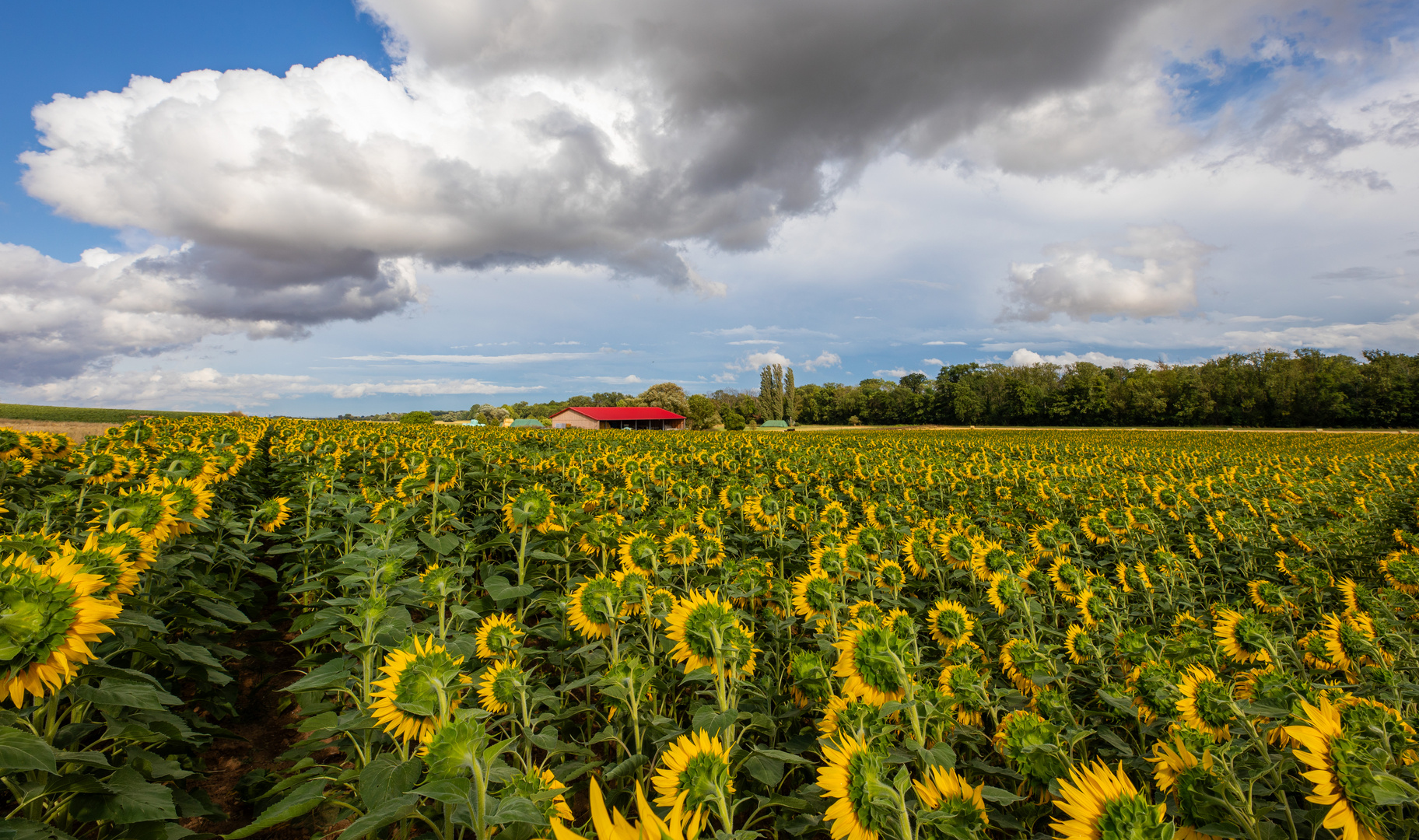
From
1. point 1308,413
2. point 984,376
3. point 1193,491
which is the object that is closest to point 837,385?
point 984,376

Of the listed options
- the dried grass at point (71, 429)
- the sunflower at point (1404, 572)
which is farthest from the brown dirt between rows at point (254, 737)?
the sunflower at point (1404, 572)

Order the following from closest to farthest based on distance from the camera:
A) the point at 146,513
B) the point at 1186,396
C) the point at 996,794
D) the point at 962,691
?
the point at 996,794 → the point at 962,691 → the point at 146,513 → the point at 1186,396

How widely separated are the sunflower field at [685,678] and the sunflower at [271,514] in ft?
0.10

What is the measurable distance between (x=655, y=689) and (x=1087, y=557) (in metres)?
6.11

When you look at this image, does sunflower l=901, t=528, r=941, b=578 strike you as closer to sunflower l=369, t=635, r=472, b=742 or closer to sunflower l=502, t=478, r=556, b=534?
sunflower l=502, t=478, r=556, b=534

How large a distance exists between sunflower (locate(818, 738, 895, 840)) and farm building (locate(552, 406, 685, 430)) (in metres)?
71.8

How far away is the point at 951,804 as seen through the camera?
58.2 inches

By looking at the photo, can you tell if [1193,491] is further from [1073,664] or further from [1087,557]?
[1073,664]

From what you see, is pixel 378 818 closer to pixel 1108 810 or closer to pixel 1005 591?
pixel 1108 810

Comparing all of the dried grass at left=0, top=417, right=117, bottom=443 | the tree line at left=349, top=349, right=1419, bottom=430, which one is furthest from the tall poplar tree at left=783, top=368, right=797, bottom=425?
the dried grass at left=0, top=417, right=117, bottom=443

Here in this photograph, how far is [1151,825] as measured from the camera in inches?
47.0

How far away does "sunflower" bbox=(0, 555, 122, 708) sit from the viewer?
155 centimetres

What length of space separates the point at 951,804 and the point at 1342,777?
3.45ft

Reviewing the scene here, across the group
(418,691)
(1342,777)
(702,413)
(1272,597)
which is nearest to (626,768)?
(418,691)
